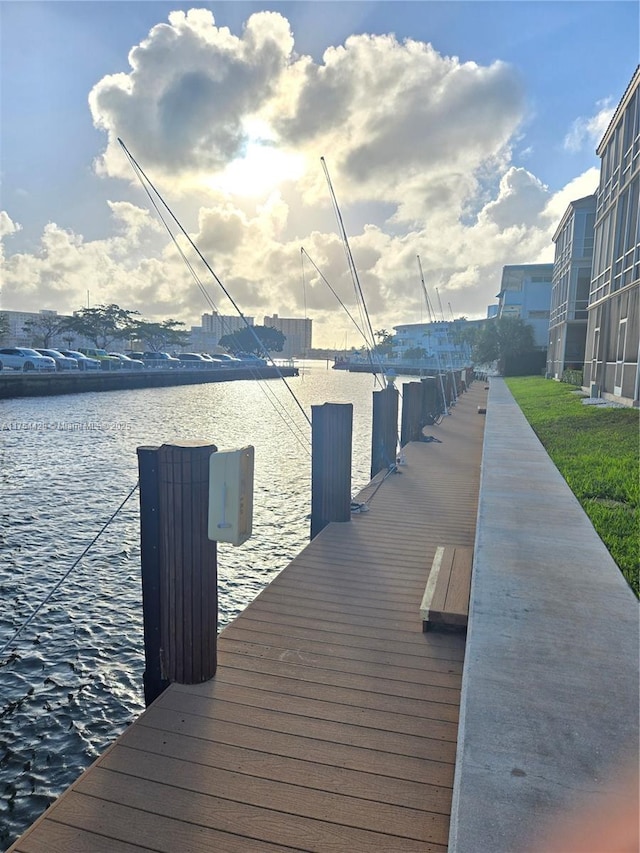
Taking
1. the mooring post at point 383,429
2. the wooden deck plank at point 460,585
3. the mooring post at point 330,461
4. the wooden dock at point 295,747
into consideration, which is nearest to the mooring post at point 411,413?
the mooring post at point 383,429

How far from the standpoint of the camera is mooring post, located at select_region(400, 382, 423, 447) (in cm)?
1488

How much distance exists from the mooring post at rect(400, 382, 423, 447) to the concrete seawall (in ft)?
29.8

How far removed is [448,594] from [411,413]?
426 inches

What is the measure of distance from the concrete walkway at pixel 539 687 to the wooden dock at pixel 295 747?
1.69 ft

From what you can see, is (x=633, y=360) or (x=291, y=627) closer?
(x=291, y=627)

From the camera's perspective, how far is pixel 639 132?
1916 cm

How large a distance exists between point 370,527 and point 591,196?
114 feet

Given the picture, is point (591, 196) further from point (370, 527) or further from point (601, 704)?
point (601, 704)

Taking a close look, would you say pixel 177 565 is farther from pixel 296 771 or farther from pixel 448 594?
pixel 448 594

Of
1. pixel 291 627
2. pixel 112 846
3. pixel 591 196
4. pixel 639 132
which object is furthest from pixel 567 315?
pixel 112 846

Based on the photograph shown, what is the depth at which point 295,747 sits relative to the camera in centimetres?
312

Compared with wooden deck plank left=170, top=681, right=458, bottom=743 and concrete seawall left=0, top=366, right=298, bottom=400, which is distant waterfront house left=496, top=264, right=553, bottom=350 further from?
wooden deck plank left=170, top=681, right=458, bottom=743

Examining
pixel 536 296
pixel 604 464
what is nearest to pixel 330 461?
pixel 604 464

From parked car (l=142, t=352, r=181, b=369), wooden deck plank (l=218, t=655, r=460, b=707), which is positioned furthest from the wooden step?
parked car (l=142, t=352, r=181, b=369)
